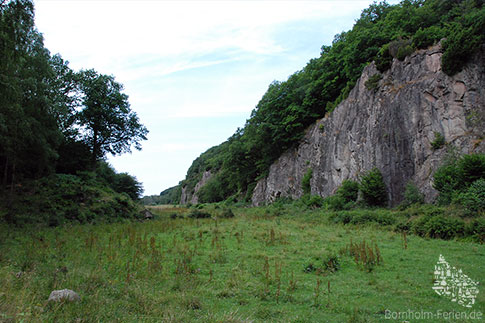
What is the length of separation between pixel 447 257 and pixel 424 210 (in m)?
8.24

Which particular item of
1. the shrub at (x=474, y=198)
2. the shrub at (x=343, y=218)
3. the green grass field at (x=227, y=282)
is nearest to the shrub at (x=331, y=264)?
the green grass field at (x=227, y=282)

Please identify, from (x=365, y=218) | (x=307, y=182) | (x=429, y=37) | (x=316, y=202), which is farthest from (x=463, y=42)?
(x=307, y=182)

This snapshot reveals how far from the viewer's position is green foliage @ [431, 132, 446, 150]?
1928 cm

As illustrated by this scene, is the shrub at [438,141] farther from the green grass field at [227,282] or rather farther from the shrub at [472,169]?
the green grass field at [227,282]

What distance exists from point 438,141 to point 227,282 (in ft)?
62.2

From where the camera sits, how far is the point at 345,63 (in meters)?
33.3

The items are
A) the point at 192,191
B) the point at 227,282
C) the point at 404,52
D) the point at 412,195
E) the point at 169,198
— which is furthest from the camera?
the point at 169,198

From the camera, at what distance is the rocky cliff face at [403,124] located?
746 inches

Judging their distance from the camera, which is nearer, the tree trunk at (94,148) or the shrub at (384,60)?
the shrub at (384,60)

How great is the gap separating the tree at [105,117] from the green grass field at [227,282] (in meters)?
21.2

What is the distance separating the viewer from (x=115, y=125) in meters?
31.7

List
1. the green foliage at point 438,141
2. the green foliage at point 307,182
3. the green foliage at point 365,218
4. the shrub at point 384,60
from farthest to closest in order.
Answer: the green foliage at point 307,182
the shrub at point 384,60
the green foliage at point 438,141
the green foliage at point 365,218

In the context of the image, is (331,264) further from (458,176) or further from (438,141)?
(438,141)

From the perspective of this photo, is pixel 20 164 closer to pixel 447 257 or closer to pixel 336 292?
pixel 336 292
